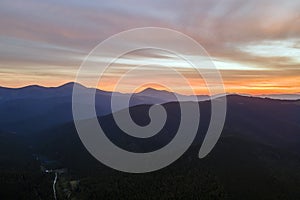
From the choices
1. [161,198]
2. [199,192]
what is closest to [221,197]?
[199,192]

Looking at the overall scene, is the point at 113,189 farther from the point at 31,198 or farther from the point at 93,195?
the point at 31,198

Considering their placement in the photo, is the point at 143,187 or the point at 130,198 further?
the point at 143,187

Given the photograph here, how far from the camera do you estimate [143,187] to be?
198875 millimetres

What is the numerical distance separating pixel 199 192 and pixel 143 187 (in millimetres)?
29533

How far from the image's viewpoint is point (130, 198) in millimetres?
184625

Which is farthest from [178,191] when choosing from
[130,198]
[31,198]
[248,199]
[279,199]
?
[31,198]

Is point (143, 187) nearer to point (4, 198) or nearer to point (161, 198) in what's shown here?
point (161, 198)

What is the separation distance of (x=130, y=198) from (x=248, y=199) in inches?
2454

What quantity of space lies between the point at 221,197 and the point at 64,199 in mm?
80288

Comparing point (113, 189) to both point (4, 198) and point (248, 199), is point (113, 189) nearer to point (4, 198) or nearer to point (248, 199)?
point (4, 198)

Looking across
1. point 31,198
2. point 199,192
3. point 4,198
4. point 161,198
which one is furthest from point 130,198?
point 4,198

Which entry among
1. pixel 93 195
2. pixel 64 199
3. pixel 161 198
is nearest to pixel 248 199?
pixel 161 198

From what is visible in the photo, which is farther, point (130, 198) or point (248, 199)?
point (248, 199)

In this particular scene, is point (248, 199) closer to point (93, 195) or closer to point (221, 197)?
point (221, 197)
